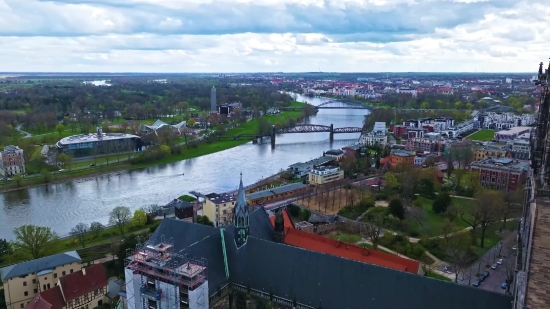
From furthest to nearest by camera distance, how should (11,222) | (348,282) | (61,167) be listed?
1. (61,167)
2. (11,222)
3. (348,282)

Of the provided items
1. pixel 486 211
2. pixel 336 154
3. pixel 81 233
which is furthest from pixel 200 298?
pixel 336 154

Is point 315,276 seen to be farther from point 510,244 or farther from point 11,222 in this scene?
point 11,222

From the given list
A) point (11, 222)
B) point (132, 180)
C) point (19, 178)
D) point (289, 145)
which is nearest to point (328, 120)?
point (289, 145)

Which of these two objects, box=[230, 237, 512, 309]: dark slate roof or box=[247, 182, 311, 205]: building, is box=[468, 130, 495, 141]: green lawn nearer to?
box=[247, 182, 311, 205]: building

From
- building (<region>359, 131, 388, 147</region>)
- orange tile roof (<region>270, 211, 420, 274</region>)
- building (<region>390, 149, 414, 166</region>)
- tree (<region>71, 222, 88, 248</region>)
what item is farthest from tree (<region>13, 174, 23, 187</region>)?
building (<region>359, 131, 388, 147</region>)

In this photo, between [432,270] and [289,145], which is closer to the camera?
[432,270]

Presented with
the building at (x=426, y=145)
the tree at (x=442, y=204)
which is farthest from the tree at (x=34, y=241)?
the building at (x=426, y=145)

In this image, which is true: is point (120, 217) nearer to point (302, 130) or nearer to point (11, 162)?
point (11, 162)
